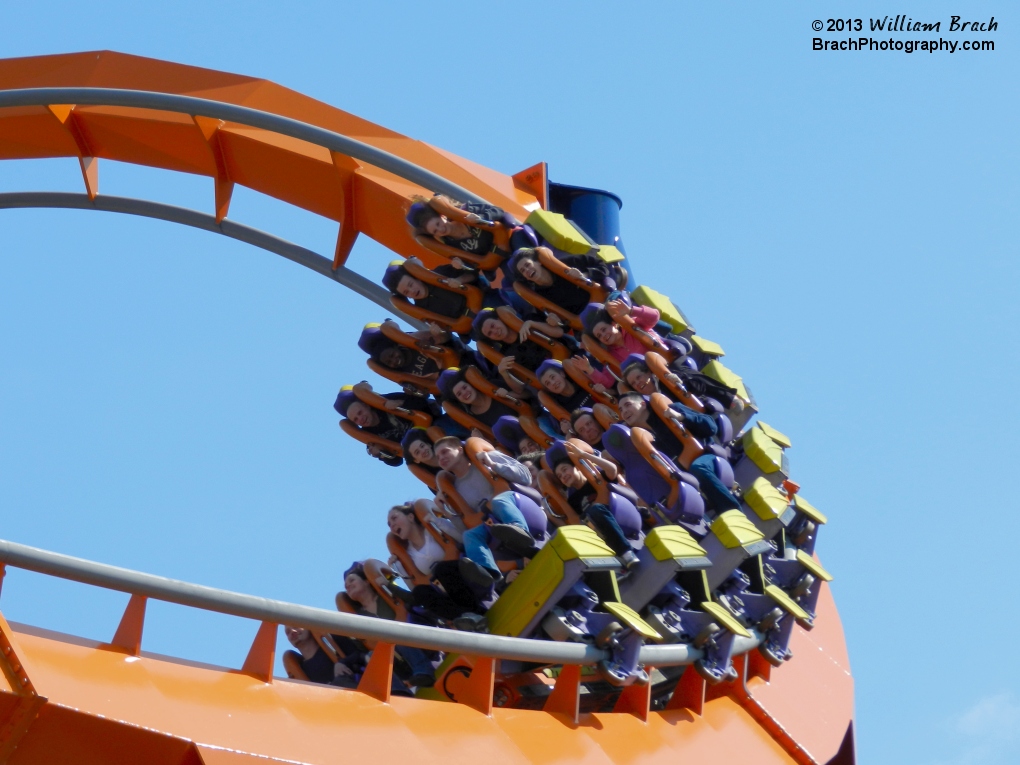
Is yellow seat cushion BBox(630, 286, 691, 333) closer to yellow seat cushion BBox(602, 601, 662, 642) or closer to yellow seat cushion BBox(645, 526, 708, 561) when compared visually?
yellow seat cushion BBox(645, 526, 708, 561)

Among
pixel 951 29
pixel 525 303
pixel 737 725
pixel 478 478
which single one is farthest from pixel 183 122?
pixel 737 725

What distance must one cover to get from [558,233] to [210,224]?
2.62m

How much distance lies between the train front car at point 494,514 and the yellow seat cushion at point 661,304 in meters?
0.02

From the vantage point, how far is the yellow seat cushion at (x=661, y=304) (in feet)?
29.3

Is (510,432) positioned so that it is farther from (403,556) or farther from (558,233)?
(403,556)

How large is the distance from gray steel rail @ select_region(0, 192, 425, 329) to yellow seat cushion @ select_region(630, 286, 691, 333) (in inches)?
76.8

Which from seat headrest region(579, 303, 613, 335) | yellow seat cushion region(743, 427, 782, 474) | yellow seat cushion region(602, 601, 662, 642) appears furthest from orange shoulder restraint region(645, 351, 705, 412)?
yellow seat cushion region(602, 601, 662, 642)

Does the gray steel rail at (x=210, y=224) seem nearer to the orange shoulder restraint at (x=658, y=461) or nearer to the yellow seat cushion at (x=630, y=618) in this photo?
the orange shoulder restraint at (x=658, y=461)

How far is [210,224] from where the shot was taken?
10062 mm

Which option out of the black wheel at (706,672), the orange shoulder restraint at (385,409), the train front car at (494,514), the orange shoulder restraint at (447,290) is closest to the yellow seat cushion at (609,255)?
the train front car at (494,514)

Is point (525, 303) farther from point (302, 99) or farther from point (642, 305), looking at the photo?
point (302, 99)

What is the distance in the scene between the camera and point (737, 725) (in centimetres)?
646

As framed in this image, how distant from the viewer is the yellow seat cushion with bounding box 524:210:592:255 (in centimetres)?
889

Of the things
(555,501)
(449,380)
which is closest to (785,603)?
(555,501)
